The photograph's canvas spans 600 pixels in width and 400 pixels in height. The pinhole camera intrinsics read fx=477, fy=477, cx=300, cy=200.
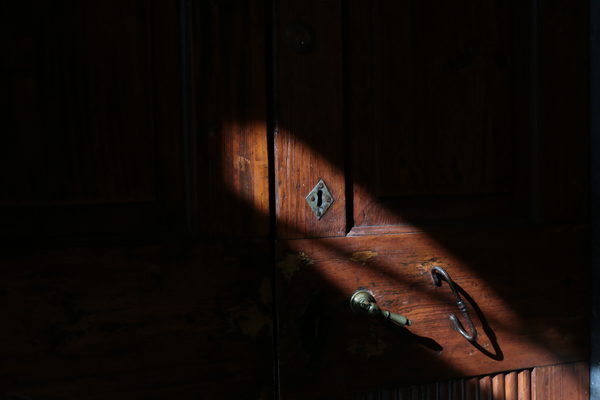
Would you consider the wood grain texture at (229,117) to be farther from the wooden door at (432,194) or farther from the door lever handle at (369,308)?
the door lever handle at (369,308)

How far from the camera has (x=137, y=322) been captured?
0.79 meters

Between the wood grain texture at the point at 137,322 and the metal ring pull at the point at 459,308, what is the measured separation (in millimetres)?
334

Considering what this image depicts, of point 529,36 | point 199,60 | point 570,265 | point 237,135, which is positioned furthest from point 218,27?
point 570,265

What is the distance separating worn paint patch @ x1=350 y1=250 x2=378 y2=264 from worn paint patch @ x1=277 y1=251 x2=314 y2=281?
0.09m

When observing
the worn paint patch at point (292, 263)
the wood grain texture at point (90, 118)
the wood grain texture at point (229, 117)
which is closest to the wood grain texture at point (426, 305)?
the worn paint patch at point (292, 263)

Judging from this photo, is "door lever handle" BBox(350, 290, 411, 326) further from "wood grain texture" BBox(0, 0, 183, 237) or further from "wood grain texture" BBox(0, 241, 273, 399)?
"wood grain texture" BBox(0, 0, 183, 237)

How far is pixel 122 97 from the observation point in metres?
0.79

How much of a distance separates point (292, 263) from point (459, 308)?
348 millimetres

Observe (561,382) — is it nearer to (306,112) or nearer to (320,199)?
(320,199)

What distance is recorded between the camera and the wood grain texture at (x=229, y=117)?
0.81 metres

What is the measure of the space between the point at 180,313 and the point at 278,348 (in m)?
0.19

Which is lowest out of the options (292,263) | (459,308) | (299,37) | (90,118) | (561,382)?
(561,382)

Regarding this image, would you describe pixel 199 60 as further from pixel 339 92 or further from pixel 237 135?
pixel 339 92

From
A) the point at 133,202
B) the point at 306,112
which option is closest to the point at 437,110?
the point at 306,112
